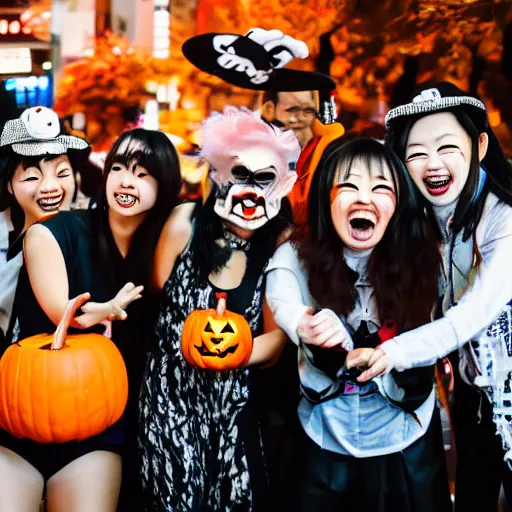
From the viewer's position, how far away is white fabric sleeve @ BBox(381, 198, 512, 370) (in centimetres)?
265

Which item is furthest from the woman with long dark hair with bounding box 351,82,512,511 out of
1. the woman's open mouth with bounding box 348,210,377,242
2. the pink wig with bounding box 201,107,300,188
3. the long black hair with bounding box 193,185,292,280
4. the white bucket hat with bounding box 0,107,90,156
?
the white bucket hat with bounding box 0,107,90,156

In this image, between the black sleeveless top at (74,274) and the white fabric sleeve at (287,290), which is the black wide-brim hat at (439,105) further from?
the black sleeveless top at (74,274)

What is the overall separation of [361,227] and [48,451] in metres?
1.47

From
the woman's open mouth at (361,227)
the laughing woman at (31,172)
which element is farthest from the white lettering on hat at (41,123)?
the woman's open mouth at (361,227)

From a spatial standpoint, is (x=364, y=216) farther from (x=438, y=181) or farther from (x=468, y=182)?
(x=468, y=182)

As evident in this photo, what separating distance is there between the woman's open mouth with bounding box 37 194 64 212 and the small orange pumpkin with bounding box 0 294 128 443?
68 centimetres

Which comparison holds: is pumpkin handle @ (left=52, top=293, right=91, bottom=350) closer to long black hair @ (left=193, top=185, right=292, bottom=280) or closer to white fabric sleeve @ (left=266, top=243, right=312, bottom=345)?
long black hair @ (left=193, top=185, right=292, bottom=280)

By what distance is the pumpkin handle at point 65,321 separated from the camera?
283 centimetres

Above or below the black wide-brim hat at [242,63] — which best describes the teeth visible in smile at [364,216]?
below

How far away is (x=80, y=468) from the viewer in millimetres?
2898

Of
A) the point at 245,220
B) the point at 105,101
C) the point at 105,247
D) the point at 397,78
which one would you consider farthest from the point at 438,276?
the point at 105,101

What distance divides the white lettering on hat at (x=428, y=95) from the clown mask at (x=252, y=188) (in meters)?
0.58

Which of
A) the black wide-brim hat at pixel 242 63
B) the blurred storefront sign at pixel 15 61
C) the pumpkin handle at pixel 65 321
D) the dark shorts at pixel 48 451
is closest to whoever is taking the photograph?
the pumpkin handle at pixel 65 321

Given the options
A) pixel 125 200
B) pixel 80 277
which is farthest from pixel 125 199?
pixel 80 277
